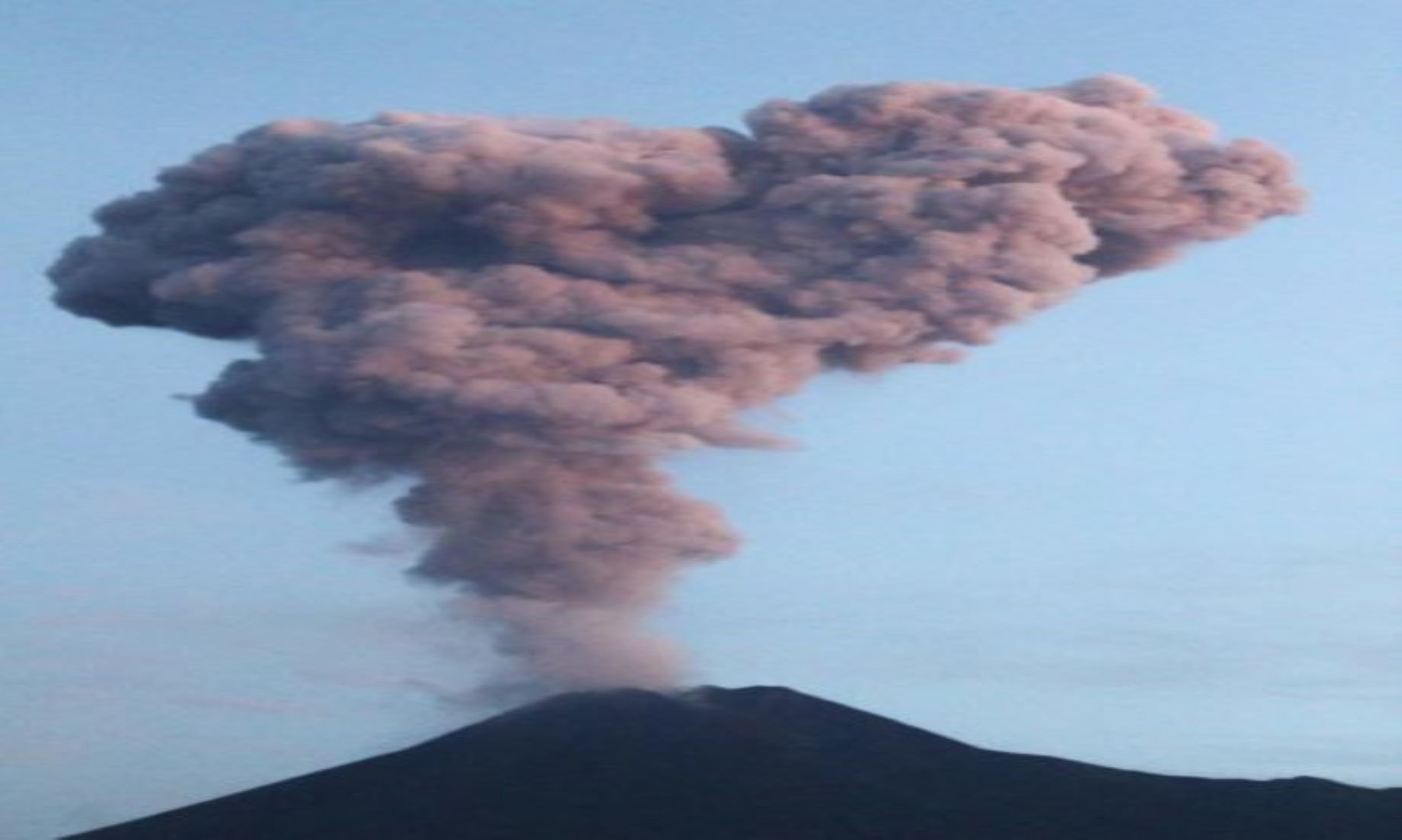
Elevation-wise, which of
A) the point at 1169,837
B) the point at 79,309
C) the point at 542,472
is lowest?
the point at 1169,837

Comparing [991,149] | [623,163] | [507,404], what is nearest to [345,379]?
[507,404]

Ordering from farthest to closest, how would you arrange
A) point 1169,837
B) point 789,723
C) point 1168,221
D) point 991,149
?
1. point 789,723
2. point 1169,837
3. point 1168,221
4. point 991,149

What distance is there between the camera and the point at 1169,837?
2573 centimetres

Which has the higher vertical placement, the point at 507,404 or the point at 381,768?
the point at 507,404

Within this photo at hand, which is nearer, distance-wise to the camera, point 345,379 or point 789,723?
point 345,379

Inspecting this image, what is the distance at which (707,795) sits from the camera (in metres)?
25.4

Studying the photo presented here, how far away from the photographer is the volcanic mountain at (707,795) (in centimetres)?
2472

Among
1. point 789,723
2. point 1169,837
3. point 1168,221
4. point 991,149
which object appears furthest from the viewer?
point 789,723

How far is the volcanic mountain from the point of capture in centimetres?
2472

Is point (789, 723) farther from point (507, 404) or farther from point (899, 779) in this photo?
point (507, 404)

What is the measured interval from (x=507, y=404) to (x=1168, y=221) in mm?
9237

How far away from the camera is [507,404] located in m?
23.0

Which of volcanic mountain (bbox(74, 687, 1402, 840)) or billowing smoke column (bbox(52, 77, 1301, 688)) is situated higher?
billowing smoke column (bbox(52, 77, 1301, 688))

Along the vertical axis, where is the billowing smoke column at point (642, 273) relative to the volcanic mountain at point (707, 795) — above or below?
above
